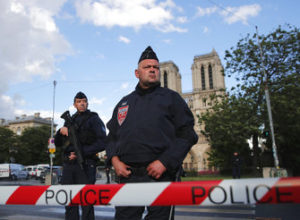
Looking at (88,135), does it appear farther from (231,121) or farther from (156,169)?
(231,121)

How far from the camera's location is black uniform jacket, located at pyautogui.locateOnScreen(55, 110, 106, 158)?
4109 millimetres

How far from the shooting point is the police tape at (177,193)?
171 cm

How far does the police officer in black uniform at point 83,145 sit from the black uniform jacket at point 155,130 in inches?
61.1

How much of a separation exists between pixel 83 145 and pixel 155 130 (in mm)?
2122

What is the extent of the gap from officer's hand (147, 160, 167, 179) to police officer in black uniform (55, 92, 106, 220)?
1.86 metres

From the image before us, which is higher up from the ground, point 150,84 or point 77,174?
point 150,84

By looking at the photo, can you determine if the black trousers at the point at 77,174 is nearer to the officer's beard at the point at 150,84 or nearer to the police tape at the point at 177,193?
the police tape at the point at 177,193

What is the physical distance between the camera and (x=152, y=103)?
2.48 metres

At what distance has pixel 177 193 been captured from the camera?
6.16 ft

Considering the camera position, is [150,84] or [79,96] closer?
[150,84]

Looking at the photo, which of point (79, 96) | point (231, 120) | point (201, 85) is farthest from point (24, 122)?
point (79, 96)

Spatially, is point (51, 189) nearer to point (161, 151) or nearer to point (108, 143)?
point (108, 143)

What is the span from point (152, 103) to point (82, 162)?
1930 mm

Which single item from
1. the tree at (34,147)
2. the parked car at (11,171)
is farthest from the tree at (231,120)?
the tree at (34,147)
